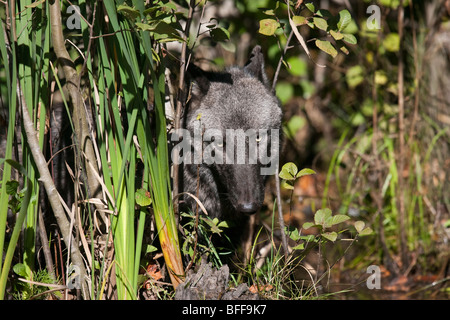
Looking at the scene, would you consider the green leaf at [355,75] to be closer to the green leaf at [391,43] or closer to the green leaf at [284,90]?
the green leaf at [391,43]

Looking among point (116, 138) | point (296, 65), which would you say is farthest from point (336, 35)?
point (296, 65)

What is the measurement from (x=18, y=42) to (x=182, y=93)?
3.15ft

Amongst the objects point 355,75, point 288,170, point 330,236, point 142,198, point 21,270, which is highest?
point 355,75

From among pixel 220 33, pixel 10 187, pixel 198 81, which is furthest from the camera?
pixel 198 81

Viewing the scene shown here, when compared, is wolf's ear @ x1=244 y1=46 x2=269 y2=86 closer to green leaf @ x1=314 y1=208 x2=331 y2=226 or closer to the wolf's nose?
the wolf's nose

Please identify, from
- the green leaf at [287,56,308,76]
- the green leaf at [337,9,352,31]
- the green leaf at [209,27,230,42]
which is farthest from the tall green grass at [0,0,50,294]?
the green leaf at [287,56,308,76]

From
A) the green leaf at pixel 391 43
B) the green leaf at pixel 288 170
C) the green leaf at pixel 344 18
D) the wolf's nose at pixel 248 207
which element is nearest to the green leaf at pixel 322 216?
the green leaf at pixel 288 170

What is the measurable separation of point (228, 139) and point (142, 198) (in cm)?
107

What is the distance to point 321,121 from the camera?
7.41m

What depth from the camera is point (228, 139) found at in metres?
3.82

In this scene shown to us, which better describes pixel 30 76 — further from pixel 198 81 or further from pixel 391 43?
pixel 391 43

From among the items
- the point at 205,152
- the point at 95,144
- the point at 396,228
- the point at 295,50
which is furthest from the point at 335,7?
the point at 95,144

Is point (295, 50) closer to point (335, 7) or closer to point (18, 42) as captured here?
point (335, 7)

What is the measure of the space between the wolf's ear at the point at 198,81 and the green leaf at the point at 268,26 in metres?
0.79
